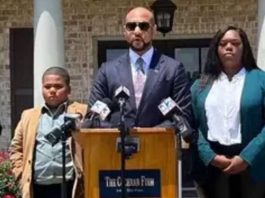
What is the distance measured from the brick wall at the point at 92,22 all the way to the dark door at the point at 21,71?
93mm

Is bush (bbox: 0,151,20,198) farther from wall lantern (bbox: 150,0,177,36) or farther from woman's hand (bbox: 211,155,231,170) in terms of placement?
wall lantern (bbox: 150,0,177,36)

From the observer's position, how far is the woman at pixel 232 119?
498cm

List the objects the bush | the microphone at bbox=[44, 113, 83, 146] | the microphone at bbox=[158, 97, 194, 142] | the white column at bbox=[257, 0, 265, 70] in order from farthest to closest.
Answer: the white column at bbox=[257, 0, 265, 70] → the bush → the microphone at bbox=[44, 113, 83, 146] → the microphone at bbox=[158, 97, 194, 142]

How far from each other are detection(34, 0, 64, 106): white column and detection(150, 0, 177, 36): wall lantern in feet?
4.54

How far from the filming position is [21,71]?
40.1 feet

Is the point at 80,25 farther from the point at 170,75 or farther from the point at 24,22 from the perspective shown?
the point at 170,75

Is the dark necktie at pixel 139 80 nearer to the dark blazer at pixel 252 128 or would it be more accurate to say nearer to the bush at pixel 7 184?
the dark blazer at pixel 252 128

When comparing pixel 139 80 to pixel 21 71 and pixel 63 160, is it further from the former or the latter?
pixel 21 71

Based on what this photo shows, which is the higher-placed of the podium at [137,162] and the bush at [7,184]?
the podium at [137,162]

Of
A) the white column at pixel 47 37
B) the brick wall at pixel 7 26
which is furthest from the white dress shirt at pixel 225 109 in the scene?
the brick wall at pixel 7 26

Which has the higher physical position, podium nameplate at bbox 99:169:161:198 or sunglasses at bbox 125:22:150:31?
sunglasses at bbox 125:22:150:31

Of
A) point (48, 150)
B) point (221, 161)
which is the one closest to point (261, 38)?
point (48, 150)

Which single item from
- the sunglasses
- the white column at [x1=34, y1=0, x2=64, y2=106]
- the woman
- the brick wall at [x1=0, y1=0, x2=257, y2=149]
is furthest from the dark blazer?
the brick wall at [x1=0, y1=0, x2=257, y2=149]

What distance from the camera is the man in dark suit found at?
15.9 feet
